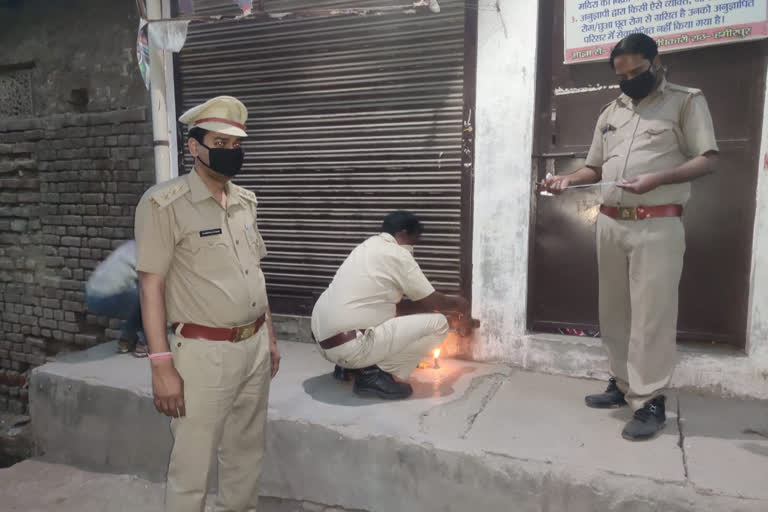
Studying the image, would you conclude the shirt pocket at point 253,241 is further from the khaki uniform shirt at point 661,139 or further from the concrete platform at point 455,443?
the khaki uniform shirt at point 661,139

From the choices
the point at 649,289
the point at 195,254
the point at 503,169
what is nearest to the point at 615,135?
the point at 649,289

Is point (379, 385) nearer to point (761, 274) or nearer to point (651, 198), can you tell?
point (651, 198)

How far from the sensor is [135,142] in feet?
17.6

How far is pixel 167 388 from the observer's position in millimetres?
2326

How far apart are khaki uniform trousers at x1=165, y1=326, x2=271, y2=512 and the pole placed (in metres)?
3.01

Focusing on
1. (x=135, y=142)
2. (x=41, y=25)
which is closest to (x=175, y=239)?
(x=135, y=142)

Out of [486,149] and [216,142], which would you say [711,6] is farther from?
[216,142]

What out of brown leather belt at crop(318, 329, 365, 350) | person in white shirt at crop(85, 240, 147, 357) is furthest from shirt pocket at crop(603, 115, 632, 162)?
person in white shirt at crop(85, 240, 147, 357)

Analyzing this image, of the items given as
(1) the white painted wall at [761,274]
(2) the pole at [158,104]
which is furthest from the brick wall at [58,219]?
(1) the white painted wall at [761,274]

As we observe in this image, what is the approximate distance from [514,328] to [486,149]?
4.53 ft

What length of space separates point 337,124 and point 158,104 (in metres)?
1.67

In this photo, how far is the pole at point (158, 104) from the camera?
189 inches

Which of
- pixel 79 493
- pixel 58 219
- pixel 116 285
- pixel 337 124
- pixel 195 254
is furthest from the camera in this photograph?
pixel 58 219

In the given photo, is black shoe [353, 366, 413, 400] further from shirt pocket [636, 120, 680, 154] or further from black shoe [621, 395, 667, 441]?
shirt pocket [636, 120, 680, 154]
